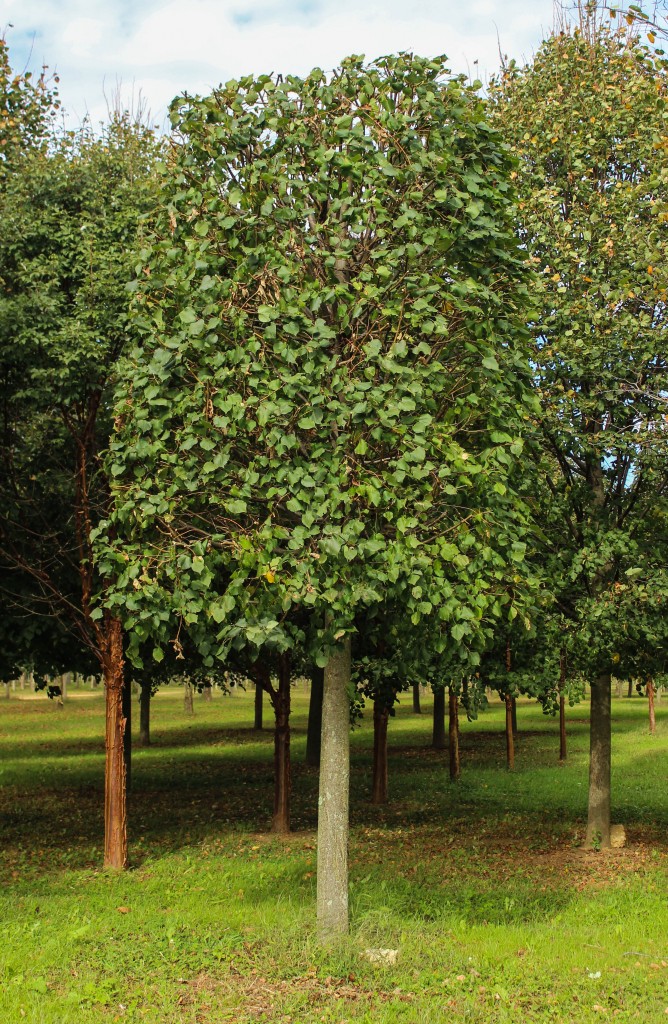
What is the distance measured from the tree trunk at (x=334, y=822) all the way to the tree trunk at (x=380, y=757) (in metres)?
9.82

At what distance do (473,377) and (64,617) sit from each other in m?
8.19

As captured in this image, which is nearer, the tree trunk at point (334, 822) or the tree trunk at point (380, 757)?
the tree trunk at point (334, 822)

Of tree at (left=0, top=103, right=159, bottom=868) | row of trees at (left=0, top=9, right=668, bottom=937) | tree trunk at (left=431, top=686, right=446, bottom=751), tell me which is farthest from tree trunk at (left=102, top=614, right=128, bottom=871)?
tree trunk at (left=431, top=686, right=446, bottom=751)

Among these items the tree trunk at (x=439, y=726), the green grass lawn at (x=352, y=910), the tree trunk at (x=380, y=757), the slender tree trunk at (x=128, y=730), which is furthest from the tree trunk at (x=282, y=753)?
the tree trunk at (x=439, y=726)

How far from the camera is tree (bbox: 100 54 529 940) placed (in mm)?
8617

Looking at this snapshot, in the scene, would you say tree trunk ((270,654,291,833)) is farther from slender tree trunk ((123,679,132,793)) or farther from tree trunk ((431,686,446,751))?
tree trunk ((431,686,446,751))

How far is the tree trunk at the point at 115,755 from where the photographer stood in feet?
42.0

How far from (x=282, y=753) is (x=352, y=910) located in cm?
629

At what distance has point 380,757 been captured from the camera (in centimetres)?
1989

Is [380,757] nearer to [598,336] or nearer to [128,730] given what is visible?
[128,730]

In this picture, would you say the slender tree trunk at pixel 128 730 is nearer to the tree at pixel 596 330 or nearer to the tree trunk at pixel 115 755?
the tree trunk at pixel 115 755

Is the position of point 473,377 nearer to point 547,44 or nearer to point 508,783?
point 547,44

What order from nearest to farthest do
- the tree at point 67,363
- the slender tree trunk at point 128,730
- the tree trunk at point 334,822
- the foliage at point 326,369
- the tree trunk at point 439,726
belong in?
the foliage at point 326,369 → the tree trunk at point 334,822 → the tree at point 67,363 → the slender tree trunk at point 128,730 → the tree trunk at point 439,726

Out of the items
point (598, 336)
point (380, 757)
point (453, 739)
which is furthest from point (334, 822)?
point (453, 739)
